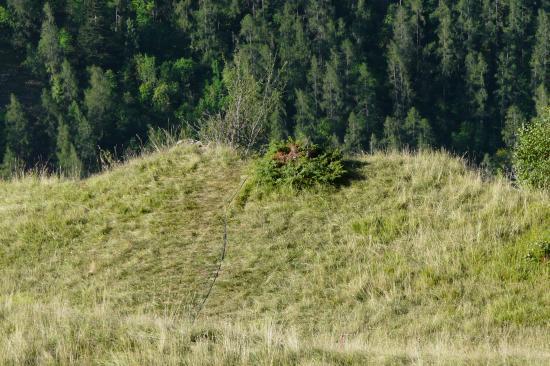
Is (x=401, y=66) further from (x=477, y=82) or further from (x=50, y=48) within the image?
(x=50, y=48)

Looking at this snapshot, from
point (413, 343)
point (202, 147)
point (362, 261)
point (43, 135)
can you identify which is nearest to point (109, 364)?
point (413, 343)

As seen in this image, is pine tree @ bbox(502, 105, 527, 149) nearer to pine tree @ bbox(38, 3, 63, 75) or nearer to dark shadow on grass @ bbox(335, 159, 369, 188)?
pine tree @ bbox(38, 3, 63, 75)

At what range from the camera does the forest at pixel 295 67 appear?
161375 mm

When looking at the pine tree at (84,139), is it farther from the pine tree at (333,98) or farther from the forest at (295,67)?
the pine tree at (333,98)

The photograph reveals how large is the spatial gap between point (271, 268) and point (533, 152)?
30.8ft

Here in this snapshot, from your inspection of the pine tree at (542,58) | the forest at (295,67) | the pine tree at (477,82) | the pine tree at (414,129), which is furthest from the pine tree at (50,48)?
the pine tree at (542,58)

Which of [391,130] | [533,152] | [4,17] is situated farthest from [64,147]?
[533,152]

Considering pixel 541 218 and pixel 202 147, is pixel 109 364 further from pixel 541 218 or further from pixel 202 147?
pixel 202 147

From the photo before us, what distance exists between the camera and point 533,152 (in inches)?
798

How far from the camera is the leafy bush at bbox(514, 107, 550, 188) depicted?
19547mm

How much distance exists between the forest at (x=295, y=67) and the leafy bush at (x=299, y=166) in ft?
444

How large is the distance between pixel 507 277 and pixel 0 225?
30.5ft

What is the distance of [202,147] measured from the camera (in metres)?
19.0

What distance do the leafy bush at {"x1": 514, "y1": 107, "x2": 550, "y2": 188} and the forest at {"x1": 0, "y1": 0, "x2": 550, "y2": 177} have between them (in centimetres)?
13127
